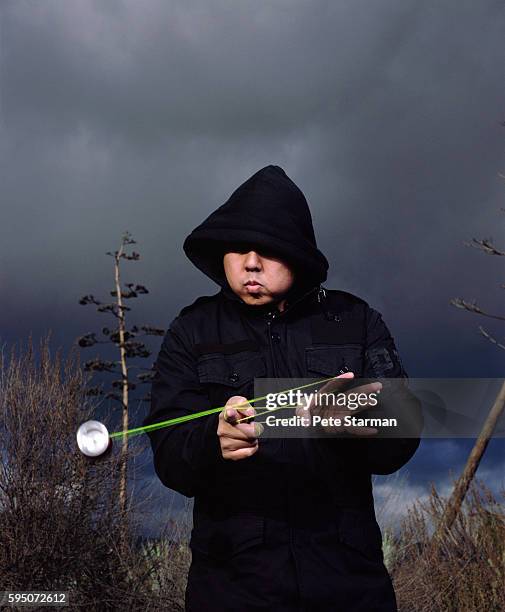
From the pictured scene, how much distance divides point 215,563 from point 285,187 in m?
1.57

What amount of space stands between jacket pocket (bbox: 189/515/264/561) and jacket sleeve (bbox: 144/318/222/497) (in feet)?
0.50

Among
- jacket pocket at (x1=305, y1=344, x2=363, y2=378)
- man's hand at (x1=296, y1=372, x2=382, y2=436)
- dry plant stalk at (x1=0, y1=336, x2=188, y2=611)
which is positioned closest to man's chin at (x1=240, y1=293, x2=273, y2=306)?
jacket pocket at (x1=305, y1=344, x2=363, y2=378)

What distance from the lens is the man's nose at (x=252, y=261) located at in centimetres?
287

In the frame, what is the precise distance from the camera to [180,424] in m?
2.69

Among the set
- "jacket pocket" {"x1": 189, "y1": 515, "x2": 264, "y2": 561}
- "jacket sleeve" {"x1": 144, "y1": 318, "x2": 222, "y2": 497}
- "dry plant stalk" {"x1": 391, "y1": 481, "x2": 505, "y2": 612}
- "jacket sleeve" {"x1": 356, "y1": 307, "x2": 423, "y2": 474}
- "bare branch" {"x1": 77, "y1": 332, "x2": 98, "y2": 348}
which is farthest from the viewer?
"bare branch" {"x1": 77, "y1": 332, "x2": 98, "y2": 348}

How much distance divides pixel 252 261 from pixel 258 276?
0.21 ft

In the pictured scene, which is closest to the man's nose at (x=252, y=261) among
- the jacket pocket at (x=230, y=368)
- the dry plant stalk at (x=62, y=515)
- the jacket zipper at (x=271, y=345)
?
the jacket zipper at (x=271, y=345)

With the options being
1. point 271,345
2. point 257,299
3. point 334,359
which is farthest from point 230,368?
point 334,359

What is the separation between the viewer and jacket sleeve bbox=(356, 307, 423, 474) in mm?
2654

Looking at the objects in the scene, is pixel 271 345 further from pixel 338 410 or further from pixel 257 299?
pixel 338 410

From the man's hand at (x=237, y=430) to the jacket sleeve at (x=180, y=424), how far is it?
3.4 inches

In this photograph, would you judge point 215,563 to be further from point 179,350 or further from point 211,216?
point 211,216

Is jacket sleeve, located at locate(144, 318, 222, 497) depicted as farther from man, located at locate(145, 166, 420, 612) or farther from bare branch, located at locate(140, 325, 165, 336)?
bare branch, located at locate(140, 325, 165, 336)

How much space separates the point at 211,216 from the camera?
10.4 feet
